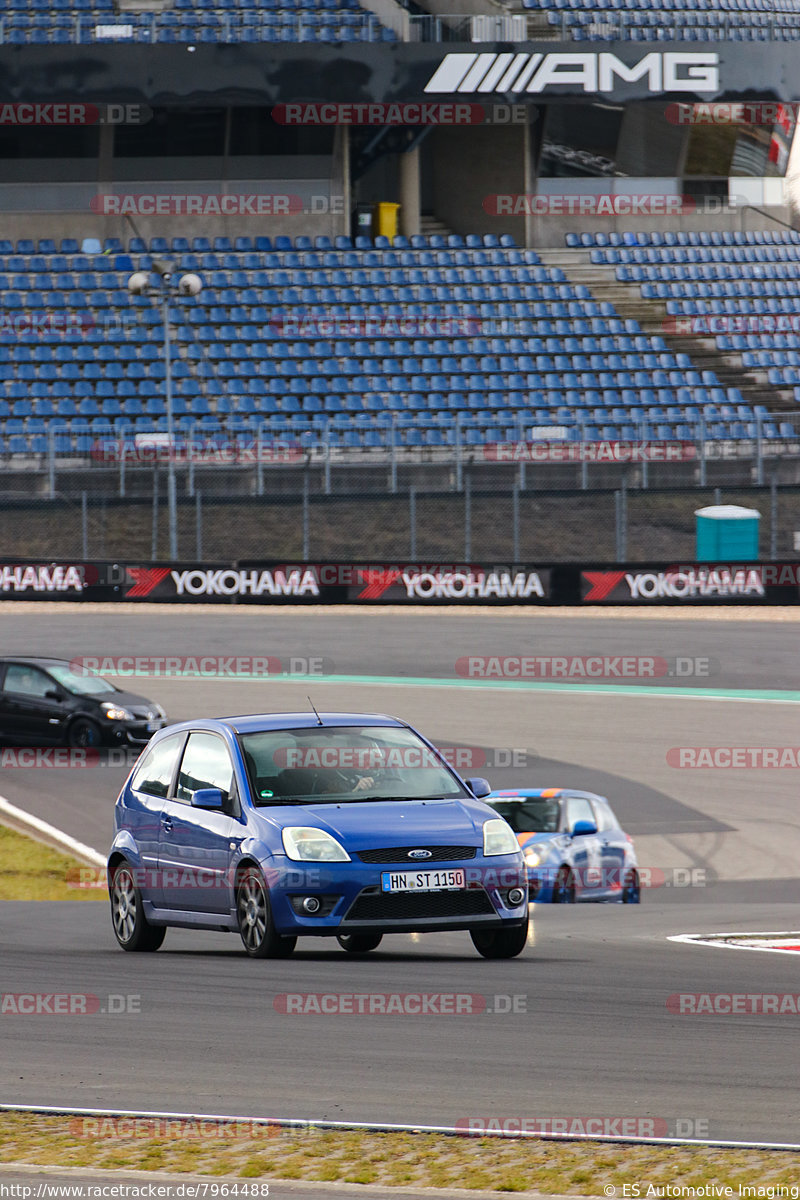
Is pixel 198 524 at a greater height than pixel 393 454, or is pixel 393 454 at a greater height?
pixel 393 454

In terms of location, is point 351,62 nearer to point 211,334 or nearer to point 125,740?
point 211,334

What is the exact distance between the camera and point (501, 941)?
9.47 m

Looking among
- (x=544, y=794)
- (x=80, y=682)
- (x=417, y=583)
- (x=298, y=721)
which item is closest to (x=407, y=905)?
(x=298, y=721)

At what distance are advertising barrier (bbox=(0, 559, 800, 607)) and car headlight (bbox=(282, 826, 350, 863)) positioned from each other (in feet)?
66.4

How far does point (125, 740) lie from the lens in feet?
68.8

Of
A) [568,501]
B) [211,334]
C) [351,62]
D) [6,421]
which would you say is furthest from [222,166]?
[568,501]

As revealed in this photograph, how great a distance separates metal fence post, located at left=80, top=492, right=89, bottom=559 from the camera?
30.6 meters

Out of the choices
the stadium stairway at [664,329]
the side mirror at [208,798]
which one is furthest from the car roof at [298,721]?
the stadium stairway at [664,329]

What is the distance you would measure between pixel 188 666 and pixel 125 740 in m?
5.41

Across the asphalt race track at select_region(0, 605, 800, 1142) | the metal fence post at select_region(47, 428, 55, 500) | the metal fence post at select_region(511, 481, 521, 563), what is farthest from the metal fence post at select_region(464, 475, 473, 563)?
the asphalt race track at select_region(0, 605, 800, 1142)

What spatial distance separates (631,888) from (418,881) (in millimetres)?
7249
